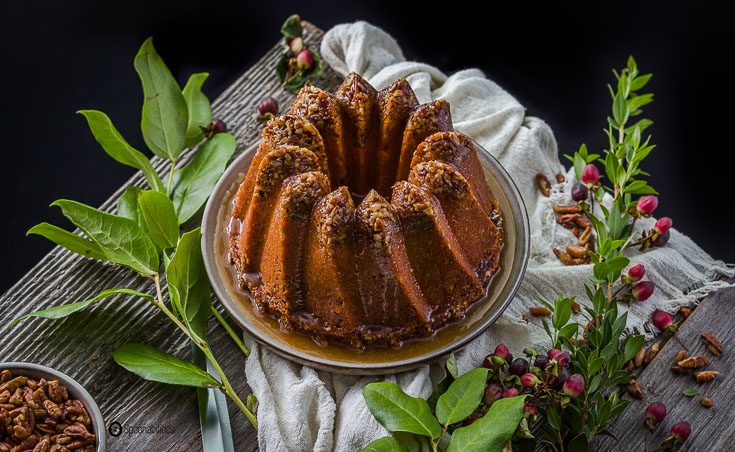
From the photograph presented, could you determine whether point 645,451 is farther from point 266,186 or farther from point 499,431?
point 266,186

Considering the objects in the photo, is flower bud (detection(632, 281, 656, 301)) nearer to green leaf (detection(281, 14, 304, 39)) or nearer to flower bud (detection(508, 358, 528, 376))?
flower bud (detection(508, 358, 528, 376))

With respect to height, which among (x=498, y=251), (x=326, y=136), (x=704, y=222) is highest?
(x=326, y=136)

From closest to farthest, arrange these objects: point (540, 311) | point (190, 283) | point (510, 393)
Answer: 1. point (510, 393)
2. point (190, 283)
3. point (540, 311)

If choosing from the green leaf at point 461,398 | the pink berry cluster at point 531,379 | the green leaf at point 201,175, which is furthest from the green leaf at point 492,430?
the green leaf at point 201,175

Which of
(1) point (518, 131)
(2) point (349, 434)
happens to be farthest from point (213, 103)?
(2) point (349, 434)

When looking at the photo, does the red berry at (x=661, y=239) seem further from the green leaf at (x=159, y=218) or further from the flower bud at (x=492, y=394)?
the green leaf at (x=159, y=218)

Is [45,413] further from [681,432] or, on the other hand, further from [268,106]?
[681,432]

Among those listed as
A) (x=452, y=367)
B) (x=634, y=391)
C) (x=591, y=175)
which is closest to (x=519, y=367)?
(x=452, y=367)
